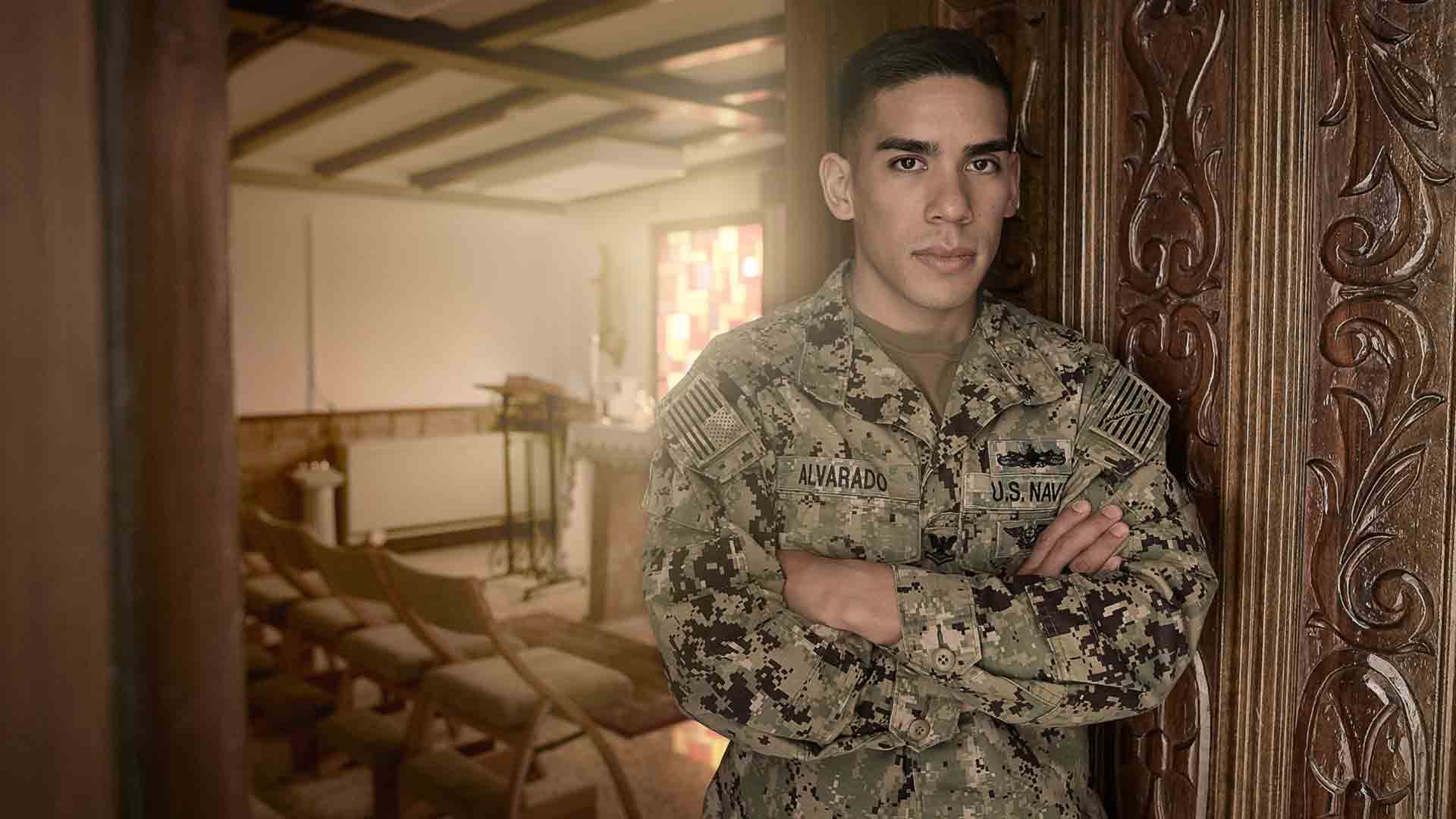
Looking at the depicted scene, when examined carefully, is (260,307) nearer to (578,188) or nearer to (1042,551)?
(578,188)

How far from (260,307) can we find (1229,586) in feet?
20.6

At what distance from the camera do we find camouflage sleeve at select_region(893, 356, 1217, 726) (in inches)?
35.3

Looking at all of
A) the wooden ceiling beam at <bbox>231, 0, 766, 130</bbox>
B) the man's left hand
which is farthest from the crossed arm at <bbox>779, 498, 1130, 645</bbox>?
the wooden ceiling beam at <bbox>231, 0, 766, 130</bbox>

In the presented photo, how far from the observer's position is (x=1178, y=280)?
1.13 m

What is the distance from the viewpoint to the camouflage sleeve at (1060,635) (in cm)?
90

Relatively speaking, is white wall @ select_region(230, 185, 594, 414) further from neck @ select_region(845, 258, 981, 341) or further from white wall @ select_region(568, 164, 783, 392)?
neck @ select_region(845, 258, 981, 341)

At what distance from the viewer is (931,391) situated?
1122 millimetres

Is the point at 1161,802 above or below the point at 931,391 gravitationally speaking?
below

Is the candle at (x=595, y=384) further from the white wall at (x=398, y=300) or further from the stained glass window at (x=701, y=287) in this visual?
the stained glass window at (x=701, y=287)

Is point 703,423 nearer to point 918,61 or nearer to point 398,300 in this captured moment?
point 918,61

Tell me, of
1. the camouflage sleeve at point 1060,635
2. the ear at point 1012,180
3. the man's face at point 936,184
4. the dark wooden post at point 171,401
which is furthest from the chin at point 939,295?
the dark wooden post at point 171,401

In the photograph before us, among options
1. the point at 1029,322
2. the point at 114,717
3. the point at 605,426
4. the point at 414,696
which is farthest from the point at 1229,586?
the point at 605,426

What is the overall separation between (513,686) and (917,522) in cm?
168

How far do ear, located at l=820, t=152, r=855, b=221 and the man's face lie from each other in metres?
0.05
